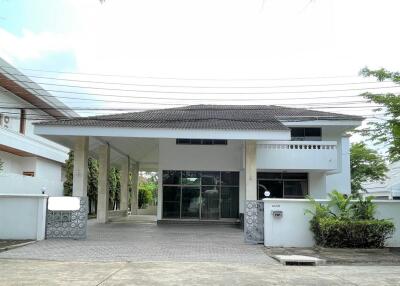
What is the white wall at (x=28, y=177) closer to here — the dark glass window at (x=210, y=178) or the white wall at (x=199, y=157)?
the white wall at (x=199, y=157)

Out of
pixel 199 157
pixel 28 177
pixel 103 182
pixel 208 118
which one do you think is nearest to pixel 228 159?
pixel 199 157

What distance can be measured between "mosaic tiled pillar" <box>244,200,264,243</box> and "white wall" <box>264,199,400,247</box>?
0.38 m

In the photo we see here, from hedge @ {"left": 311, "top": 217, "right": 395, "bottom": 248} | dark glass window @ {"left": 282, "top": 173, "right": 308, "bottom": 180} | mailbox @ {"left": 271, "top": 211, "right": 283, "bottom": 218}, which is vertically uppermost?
dark glass window @ {"left": 282, "top": 173, "right": 308, "bottom": 180}

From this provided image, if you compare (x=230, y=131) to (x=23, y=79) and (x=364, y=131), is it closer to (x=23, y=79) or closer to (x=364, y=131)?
(x=364, y=131)

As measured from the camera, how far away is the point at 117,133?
74.1 ft

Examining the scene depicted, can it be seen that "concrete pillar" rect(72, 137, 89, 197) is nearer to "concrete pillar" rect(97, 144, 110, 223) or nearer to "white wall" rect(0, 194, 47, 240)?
"concrete pillar" rect(97, 144, 110, 223)

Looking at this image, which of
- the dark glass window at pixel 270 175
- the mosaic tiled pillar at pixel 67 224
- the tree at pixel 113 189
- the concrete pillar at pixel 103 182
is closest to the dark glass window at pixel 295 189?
the dark glass window at pixel 270 175

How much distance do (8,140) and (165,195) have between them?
9.77 meters

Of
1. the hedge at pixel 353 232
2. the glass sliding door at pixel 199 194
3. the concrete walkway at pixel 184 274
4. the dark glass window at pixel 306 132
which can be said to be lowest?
the concrete walkway at pixel 184 274

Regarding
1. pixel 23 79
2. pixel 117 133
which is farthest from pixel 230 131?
pixel 23 79

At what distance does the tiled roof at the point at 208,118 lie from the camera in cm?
2297

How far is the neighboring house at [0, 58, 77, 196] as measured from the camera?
91.8 feet

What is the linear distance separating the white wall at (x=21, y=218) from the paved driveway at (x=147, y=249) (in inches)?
29.3

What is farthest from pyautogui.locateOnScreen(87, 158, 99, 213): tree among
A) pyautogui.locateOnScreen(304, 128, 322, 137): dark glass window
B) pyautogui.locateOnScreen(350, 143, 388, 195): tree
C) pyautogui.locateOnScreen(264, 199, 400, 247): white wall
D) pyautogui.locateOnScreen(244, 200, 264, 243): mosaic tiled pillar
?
pyautogui.locateOnScreen(350, 143, 388, 195): tree
